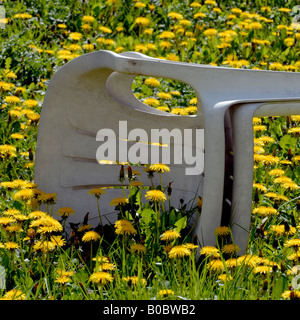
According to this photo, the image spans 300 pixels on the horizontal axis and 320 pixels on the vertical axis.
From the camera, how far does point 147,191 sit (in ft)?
7.73

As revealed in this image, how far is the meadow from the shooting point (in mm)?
1989

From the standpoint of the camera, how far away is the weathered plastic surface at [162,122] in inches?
85.6

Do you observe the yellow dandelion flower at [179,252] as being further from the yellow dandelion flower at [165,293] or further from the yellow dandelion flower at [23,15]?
the yellow dandelion flower at [23,15]

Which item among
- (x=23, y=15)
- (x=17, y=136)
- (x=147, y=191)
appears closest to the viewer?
(x=147, y=191)

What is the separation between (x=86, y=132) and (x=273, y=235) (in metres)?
0.89

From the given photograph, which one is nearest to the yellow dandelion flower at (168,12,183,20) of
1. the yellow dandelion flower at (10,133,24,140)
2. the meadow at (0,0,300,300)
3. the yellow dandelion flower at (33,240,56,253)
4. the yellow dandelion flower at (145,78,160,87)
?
the meadow at (0,0,300,300)

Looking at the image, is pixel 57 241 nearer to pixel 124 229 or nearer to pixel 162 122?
pixel 124 229

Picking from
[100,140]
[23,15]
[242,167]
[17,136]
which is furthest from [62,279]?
[23,15]

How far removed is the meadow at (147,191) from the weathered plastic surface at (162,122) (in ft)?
0.27

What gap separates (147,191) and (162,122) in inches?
19.5

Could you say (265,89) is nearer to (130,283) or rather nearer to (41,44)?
(130,283)

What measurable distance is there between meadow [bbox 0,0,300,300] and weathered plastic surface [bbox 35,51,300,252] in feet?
0.27

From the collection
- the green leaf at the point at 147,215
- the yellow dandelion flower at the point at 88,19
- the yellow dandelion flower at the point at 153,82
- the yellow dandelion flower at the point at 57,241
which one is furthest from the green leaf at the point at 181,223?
the yellow dandelion flower at the point at 88,19

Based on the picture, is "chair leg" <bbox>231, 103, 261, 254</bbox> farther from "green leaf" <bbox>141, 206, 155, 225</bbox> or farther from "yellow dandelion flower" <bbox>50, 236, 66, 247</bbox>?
"yellow dandelion flower" <bbox>50, 236, 66, 247</bbox>
